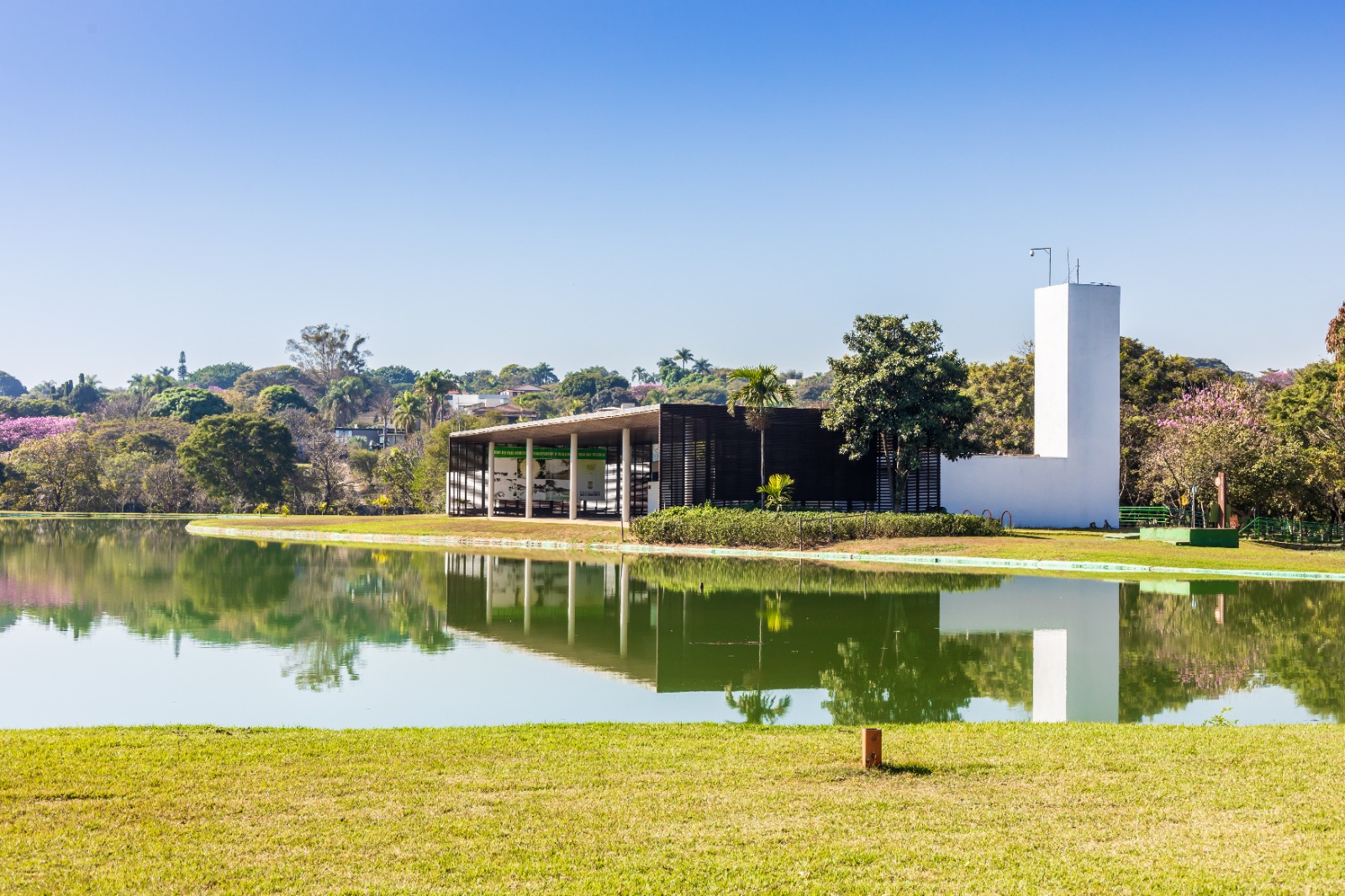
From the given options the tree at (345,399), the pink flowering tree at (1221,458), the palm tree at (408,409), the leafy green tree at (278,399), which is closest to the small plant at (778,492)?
the pink flowering tree at (1221,458)

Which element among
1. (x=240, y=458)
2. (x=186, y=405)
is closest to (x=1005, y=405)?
(x=240, y=458)

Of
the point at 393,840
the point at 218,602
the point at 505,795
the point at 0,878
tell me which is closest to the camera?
the point at 0,878

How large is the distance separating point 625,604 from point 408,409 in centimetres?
6418

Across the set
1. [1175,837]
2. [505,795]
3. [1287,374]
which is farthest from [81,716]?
[1287,374]

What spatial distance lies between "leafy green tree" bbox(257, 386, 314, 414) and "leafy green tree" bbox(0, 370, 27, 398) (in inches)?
3224

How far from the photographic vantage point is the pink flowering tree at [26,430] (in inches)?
3201

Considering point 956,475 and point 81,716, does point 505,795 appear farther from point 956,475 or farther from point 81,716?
point 956,475

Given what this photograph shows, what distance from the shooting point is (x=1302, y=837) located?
6676 millimetres

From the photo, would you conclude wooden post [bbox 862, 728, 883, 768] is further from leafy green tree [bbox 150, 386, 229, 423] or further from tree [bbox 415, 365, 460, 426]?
leafy green tree [bbox 150, 386, 229, 423]

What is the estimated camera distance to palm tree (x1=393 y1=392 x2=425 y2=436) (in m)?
83.6

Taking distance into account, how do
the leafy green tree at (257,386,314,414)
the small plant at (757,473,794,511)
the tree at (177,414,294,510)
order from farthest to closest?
the leafy green tree at (257,386,314,414) < the tree at (177,414,294,510) < the small plant at (757,473,794,511)

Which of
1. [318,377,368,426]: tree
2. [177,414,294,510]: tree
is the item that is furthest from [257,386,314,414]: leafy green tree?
[177,414,294,510]: tree

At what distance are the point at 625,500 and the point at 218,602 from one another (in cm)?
2091

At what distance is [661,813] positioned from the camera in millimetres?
7156
